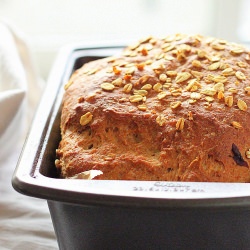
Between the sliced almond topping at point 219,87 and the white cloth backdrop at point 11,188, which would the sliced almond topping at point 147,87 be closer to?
the sliced almond topping at point 219,87

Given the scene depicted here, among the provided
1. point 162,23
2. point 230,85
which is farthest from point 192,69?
point 162,23

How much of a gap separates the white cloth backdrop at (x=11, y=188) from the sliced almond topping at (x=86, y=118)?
30cm

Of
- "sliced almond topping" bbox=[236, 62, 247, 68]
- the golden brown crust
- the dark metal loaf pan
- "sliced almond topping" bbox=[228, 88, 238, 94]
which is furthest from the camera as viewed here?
"sliced almond topping" bbox=[236, 62, 247, 68]

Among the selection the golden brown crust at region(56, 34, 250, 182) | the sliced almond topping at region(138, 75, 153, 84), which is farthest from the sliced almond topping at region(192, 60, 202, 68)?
the sliced almond topping at region(138, 75, 153, 84)

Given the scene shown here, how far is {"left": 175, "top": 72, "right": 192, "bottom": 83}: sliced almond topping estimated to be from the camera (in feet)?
3.92

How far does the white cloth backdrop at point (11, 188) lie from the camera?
1.26 metres

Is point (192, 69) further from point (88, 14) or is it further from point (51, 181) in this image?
point (88, 14)

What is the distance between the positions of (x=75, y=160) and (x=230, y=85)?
35cm

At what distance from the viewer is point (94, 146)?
3.57ft

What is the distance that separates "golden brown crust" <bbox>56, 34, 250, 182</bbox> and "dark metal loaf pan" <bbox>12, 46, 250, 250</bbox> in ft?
0.28

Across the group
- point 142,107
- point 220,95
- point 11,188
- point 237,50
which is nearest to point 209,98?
point 220,95

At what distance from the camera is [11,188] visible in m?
1.45

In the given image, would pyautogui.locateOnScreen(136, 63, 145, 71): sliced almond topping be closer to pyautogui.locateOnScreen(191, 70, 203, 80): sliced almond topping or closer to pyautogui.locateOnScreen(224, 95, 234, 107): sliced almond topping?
pyautogui.locateOnScreen(191, 70, 203, 80): sliced almond topping

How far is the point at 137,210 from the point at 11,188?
0.61 meters
